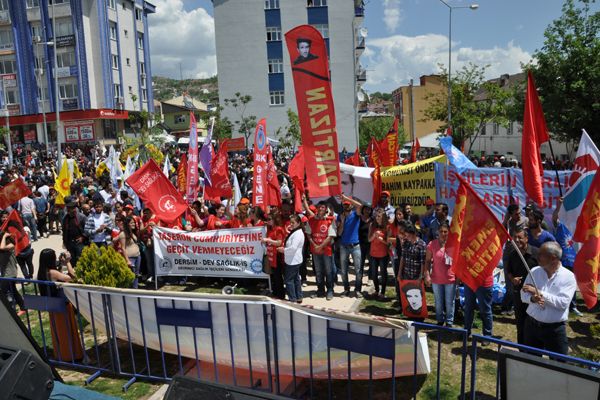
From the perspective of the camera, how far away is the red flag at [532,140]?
261 inches

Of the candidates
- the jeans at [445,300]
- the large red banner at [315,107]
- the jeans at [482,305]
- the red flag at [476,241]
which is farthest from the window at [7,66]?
the red flag at [476,241]

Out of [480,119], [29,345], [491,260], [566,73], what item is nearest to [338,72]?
[480,119]

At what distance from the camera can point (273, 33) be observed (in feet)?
148

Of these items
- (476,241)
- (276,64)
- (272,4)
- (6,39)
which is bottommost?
(476,241)

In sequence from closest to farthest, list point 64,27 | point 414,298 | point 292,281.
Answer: point 414,298 → point 292,281 → point 64,27

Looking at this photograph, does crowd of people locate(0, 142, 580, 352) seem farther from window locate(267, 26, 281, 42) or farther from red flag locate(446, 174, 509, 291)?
window locate(267, 26, 281, 42)

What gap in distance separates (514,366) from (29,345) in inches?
132

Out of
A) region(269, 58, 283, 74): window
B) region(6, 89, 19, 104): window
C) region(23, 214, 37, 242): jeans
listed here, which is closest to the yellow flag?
region(23, 214, 37, 242): jeans

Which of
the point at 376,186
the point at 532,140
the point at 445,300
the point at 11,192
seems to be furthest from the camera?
the point at 376,186

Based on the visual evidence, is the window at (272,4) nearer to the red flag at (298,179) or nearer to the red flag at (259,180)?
the red flag at (298,179)

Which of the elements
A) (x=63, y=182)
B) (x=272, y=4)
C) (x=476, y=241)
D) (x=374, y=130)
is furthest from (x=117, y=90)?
(x=476, y=241)

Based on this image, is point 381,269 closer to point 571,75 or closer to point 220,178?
point 220,178

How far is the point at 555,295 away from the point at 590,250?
1316 mm

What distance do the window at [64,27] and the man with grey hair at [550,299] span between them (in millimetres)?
50729
